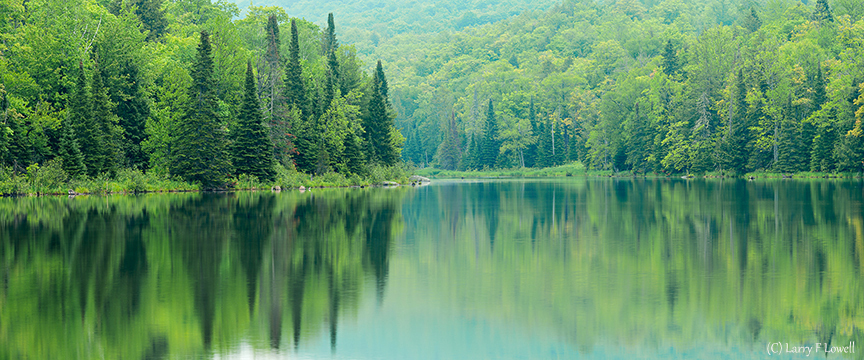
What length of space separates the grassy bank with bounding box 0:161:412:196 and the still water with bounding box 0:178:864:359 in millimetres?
27818

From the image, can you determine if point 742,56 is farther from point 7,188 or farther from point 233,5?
point 7,188

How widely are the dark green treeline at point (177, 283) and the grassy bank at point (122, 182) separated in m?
24.9

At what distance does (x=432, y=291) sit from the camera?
1395 centimetres

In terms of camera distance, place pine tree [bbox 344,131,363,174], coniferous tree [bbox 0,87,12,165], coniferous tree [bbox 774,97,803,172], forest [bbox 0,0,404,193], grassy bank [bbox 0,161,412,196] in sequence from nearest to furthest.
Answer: coniferous tree [bbox 0,87,12,165] < grassy bank [bbox 0,161,412,196] < forest [bbox 0,0,404,193] < pine tree [bbox 344,131,363,174] < coniferous tree [bbox 774,97,803,172]

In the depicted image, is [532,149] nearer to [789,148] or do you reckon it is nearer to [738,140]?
[738,140]

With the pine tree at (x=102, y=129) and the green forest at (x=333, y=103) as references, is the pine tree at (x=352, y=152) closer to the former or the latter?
the green forest at (x=333, y=103)

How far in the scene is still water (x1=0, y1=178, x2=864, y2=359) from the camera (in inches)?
400

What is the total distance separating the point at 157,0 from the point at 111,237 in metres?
70.2

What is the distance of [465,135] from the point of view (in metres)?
163

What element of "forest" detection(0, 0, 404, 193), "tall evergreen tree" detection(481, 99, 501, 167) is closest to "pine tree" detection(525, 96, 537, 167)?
"tall evergreen tree" detection(481, 99, 501, 167)

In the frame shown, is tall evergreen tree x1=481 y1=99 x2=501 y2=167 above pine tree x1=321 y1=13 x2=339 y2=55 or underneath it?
underneath

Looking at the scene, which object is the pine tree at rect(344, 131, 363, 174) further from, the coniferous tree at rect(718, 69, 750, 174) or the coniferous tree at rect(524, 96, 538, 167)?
the coniferous tree at rect(524, 96, 538, 167)

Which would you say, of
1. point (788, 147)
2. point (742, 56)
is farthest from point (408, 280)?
point (742, 56)

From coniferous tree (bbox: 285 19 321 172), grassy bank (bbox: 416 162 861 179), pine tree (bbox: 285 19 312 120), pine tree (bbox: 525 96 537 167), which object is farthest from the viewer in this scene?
pine tree (bbox: 525 96 537 167)
